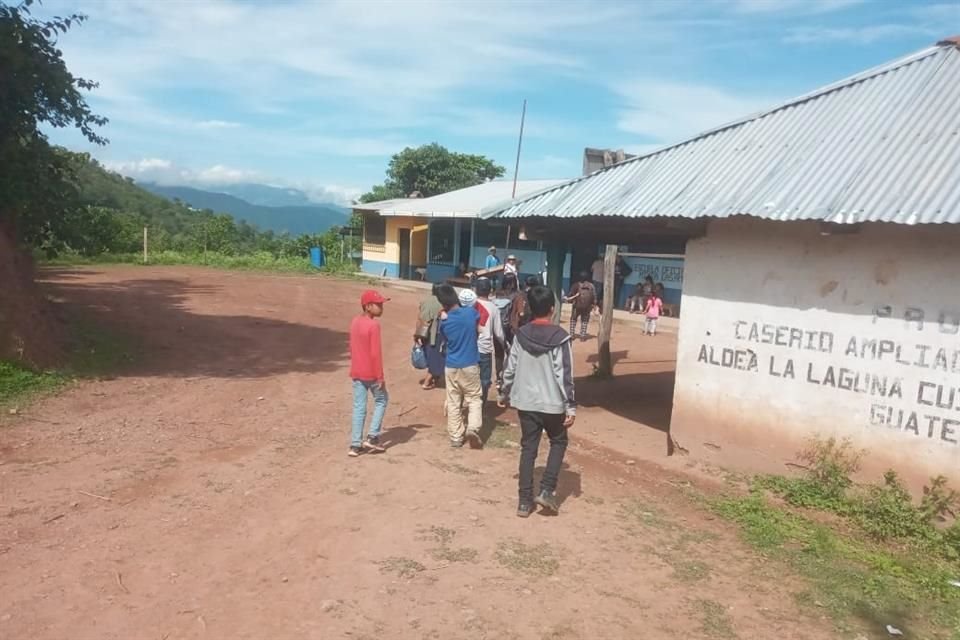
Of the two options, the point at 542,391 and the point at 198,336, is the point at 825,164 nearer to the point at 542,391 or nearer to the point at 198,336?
the point at 542,391

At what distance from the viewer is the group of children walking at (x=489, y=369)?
5.64 metres

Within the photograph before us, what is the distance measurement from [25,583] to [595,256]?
63.0ft

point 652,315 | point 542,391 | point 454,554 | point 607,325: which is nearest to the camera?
point 454,554

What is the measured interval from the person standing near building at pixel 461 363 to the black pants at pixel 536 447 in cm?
157

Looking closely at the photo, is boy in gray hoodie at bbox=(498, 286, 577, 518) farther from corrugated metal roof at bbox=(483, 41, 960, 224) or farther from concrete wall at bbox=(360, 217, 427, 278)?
concrete wall at bbox=(360, 217, 427, 278)

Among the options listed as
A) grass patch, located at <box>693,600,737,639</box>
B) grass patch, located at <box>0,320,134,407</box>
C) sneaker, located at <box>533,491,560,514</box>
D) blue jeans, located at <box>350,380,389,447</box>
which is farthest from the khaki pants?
grass patch, located at <box>0,320,134,407</box>

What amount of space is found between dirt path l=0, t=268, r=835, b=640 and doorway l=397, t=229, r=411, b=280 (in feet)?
68.3

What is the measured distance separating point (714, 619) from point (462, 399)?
3610 millimetres

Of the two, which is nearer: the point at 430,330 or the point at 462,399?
the point at 462,399

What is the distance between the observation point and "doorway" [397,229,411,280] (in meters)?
30.3

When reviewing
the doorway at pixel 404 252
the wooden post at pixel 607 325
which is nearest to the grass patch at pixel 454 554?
the wooden post at pixel 607 325

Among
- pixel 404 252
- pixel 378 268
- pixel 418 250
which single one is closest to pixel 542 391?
pixel 418 250

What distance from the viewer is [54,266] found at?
2847 cm

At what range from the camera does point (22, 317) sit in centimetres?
921
